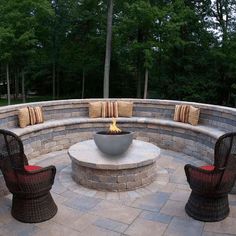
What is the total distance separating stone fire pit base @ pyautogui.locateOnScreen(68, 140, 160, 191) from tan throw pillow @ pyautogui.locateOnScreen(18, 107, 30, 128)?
163 centimetres

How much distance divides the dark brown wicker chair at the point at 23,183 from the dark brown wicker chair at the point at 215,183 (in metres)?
1.69

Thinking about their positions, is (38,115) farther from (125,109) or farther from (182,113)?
(182,113)

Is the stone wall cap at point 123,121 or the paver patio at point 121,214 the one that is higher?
the stone wall cap at point 123,121

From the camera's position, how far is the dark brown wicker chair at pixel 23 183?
3243mm

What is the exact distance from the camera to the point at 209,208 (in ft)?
11.2

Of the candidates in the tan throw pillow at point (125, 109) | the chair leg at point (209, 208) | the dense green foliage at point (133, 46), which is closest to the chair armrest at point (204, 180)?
the chair leg at point (209, 208)

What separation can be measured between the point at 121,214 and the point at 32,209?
1055mm

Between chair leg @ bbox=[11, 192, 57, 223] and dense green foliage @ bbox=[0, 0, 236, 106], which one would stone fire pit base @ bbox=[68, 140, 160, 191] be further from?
dense green foliage @ bbox=[0, 0, 236, 106]

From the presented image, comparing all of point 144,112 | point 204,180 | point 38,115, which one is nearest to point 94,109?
point 144,112

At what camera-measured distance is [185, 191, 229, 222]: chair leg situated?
11.1 ft

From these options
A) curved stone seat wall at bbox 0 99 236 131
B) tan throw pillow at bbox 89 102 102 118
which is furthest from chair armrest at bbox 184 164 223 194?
tan throw pillow at bbox 89 102 102 118

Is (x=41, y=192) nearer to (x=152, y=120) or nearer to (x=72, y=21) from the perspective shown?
(x=152, y=120)

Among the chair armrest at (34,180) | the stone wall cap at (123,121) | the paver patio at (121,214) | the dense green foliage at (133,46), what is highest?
the dense green foliage at (133,46)

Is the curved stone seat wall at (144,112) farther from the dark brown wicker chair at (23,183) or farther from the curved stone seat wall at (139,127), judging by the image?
the dark brown wicker chair at (23,183)
